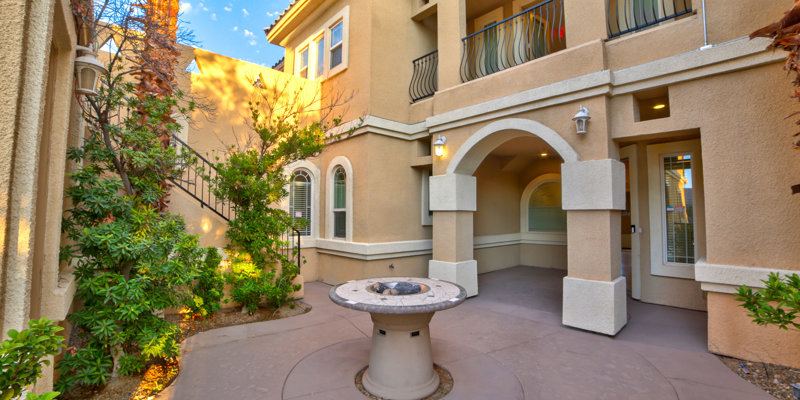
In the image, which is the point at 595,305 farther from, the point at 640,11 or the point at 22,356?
the point at 22,356

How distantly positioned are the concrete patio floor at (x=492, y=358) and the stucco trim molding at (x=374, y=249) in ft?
4.85

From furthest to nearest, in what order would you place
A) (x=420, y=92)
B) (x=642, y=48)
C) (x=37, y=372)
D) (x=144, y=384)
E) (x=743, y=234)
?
(x=420, y=92) → (x=642, y=48) → (x=743, y=234) → (x=144, y=384) → (x=37, y=372)

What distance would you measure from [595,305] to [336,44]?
7754 millimetres

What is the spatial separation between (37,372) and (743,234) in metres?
5.83

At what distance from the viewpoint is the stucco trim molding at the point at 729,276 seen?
11.9 ft

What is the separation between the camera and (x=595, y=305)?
4.61m

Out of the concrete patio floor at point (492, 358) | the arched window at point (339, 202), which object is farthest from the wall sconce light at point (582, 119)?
the arched window at point (339, 202)

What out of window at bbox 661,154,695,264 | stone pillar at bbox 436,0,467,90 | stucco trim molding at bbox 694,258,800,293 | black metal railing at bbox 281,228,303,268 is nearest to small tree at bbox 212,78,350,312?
black metal railing at bbox 281,228,303,268

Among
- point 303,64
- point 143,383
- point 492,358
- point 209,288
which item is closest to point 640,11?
point 492,358

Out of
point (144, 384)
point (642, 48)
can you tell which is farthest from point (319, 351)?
point (642, 48)

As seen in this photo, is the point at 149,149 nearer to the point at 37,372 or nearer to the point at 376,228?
the point at 37,372

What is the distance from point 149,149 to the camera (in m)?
3.61

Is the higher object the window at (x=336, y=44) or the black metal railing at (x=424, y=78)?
the window at (x=336, y=44)

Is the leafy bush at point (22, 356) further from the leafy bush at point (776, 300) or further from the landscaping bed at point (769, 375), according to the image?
the landscaping bed at point (769, 375)
